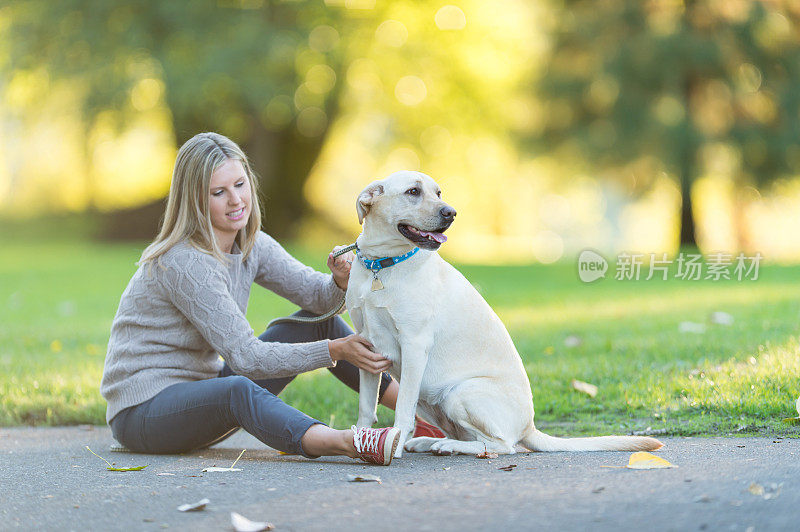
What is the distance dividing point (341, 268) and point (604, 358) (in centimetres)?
226

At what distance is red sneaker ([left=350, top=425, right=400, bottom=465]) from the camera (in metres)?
3.49

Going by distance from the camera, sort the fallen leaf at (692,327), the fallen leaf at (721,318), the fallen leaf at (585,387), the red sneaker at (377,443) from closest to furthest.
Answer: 1. the red sneaker at (377,443)
2. the fallen leaf at (585,387)
3. the fallen leaf at (692,327)
4. the fallen leaf at (721,318)

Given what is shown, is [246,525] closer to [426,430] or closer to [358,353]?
[358,353]

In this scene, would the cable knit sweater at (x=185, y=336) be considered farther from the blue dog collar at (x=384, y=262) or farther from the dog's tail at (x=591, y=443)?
the dog's tail at (x=591, y=443)

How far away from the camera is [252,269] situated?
4.35 meters

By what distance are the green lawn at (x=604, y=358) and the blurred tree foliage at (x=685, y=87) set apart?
677 centimetres

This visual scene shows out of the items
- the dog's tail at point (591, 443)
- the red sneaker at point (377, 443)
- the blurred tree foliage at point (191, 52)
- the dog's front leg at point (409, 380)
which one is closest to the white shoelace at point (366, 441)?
the red sneaker at point (377, 443)

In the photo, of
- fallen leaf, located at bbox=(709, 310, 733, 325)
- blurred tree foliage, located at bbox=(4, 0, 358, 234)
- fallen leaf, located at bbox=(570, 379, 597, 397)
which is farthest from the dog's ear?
blurred tree foliage, located at bbox=(4, 0, 358, 234)

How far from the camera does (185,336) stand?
13.1 feet

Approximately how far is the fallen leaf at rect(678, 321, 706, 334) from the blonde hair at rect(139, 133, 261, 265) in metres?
3.91

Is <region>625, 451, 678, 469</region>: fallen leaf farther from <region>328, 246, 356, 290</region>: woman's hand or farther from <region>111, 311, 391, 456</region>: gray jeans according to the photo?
<region>328, 246, 356, 290</region>: woman's hand

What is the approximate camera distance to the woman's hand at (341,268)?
14.1 feet

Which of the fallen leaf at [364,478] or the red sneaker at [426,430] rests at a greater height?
the fallen leaf at [364,478]

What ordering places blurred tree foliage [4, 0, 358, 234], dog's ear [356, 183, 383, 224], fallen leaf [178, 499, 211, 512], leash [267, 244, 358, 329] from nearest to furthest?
fallen leaf [178, 499, 211, 512], dog's ear [356, 183, 383, 224], leash [267, 244, 358, 329], blurred tree foliage [4, 0, 358, 234]
